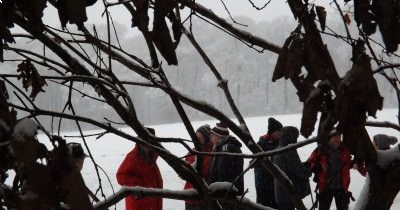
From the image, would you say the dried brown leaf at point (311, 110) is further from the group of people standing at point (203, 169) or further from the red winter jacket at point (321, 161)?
the group of people standing at point (203, 169)

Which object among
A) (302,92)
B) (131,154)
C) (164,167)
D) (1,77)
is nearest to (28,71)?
(1,77)

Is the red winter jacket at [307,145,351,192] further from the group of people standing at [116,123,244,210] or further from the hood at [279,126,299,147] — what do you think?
the group of people standing at [116,123,244,210]

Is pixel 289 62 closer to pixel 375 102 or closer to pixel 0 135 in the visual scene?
pixel 375 102

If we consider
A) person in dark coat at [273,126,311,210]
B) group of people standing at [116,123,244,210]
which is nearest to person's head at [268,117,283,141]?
person in dark coat at [273,126,311,210]

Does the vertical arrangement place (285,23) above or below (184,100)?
above

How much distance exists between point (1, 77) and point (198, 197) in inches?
27.5

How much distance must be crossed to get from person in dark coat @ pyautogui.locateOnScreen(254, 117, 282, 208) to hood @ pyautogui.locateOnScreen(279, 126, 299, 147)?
0.21 meters

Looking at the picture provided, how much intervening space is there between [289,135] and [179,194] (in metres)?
3.60

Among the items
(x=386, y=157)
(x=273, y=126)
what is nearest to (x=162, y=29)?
(x=386, y=157)

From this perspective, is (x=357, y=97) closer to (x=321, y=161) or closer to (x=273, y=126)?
(x=321, y=161)

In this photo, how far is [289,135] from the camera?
16.2ft

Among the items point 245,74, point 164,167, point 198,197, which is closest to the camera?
point 198,197

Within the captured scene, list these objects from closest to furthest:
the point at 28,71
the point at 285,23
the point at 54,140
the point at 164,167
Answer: the point at 54,140 < the point at 28,71 < the point at 164,167 < the point at 285,23

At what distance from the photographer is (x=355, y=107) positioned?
2.42 feet
